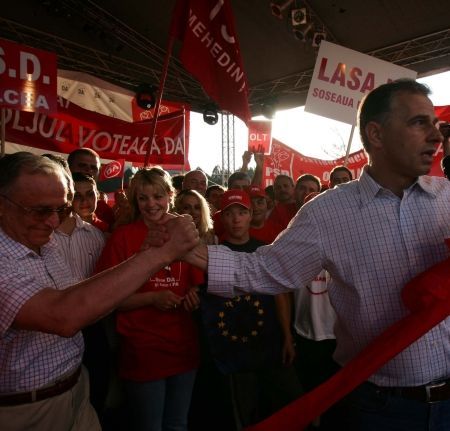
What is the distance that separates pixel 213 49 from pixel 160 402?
282cm

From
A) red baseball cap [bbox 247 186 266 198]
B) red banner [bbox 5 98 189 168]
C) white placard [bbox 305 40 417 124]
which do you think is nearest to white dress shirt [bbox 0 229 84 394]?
red baseball cap [bbox 247 186 266 198]

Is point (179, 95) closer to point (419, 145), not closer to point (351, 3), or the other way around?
point (351, 3)

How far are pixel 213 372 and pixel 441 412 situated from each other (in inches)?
84.8

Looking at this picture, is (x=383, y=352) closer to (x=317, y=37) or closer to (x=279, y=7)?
(x=279, y=7)

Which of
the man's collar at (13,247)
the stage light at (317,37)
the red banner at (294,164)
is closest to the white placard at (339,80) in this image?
the red banner at (294,164)

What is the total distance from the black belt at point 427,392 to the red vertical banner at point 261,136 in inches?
264

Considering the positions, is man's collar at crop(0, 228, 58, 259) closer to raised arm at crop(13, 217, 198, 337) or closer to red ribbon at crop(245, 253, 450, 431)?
raised arm at crop(13, 217, 198, 337)

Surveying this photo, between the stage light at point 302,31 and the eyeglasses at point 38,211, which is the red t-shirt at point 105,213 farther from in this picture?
the stage light at point 302,31

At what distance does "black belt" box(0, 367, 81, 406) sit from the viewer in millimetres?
1590

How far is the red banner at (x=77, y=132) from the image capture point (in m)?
4.70

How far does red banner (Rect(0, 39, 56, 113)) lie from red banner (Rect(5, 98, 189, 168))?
22.6 inches

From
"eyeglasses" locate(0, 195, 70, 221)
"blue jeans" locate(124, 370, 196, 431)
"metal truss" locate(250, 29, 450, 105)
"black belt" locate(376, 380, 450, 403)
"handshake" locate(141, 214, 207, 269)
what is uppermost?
"metal truss" locate(250, 29, 450, 105)

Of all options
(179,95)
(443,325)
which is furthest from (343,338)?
(179,95)

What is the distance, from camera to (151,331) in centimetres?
246
